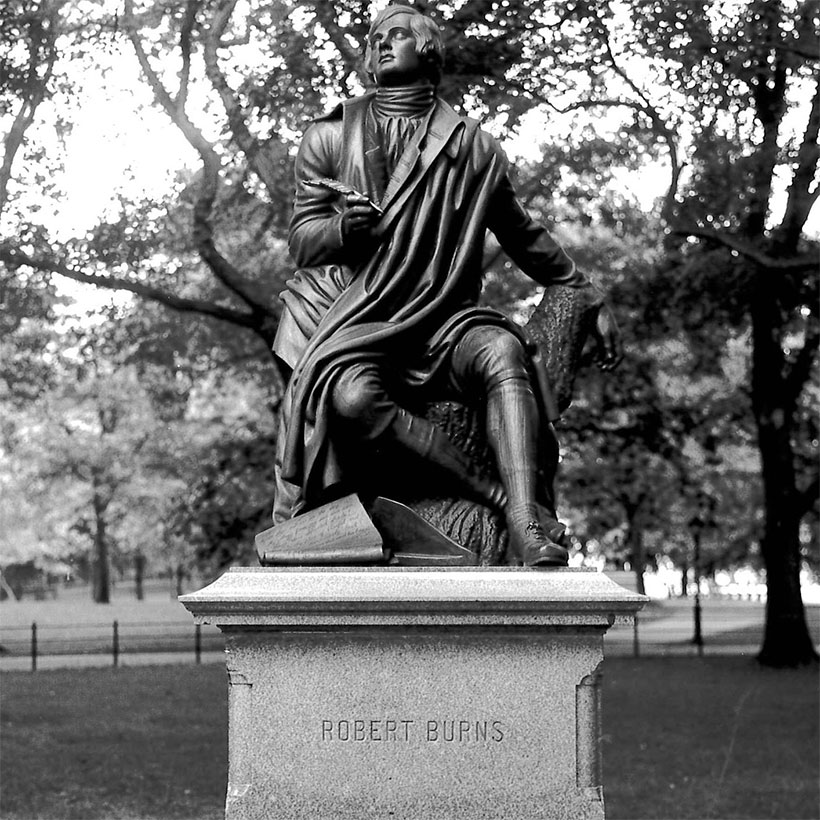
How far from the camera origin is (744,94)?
47.7 ft

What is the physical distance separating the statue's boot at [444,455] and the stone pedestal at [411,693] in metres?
0.65

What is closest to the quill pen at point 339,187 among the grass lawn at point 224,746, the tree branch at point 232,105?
the grass lawn at point 224,746

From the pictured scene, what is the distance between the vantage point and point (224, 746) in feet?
43.2

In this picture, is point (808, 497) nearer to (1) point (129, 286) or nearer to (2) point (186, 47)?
(1) point (129, 286)

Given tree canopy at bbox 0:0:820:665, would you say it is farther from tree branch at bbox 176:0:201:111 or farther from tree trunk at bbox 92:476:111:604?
tree trunk at bbox 92:476:111:604

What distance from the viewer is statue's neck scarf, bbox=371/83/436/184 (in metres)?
6.14

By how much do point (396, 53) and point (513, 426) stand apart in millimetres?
1834

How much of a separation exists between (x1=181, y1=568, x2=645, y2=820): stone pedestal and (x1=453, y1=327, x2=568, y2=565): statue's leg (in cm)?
37

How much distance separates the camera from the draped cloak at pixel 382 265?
563 cm

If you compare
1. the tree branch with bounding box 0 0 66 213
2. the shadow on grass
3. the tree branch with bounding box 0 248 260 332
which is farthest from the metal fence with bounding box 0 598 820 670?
the tree branch with bounding box 0 0 66 213

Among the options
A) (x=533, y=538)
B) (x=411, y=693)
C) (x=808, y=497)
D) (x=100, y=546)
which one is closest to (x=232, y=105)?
A: (x=533, y=538)

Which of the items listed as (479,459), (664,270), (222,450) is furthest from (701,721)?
(479,459)

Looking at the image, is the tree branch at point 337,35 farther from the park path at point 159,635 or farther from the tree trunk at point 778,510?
the park path at point 159,635


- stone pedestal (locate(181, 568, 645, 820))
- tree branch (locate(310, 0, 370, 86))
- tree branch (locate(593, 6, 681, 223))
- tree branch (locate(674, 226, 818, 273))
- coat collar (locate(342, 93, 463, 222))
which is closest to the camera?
stone pedestal (locate(181, 568, 645, 820))
